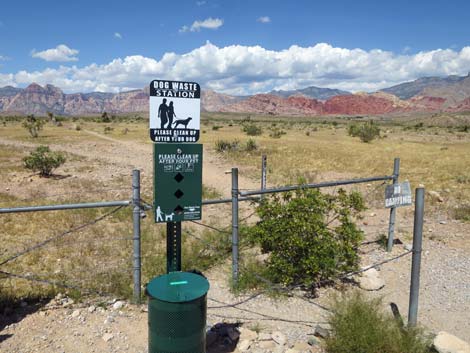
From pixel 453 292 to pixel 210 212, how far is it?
612 centimetres

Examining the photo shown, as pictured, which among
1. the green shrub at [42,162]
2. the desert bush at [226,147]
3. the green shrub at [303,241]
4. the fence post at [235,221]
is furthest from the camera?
the desert bush at [226,147]

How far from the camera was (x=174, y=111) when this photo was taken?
167 inches

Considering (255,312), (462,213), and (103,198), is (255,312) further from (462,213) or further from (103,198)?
(103,198)

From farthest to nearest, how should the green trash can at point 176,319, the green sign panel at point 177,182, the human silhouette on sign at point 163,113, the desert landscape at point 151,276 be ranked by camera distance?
1. the desert landscape at point 151,276
2. the human silhouette on sign at point 163,113
3. the green sign panel at point 177,182
4. the green trash can at point 176,319

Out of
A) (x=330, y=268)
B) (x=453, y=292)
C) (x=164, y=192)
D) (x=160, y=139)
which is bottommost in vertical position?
(x=453, y=292)

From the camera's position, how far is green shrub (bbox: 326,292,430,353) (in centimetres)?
387

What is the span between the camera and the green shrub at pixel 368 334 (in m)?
3.87

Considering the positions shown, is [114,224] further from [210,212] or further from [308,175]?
[308,175]

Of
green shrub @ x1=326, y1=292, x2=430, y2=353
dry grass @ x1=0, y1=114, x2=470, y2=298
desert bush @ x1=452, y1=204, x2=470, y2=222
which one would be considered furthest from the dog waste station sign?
desert bush @ x1=452, y1=204, x2=470, y2=222

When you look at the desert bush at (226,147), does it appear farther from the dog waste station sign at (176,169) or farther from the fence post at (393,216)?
the dog waste station sign at (176,169)

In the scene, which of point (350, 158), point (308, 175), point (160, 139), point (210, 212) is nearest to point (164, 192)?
point (160, 139)

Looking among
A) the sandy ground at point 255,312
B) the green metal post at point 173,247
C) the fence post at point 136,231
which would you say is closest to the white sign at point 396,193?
the sandy ground at point 255,312

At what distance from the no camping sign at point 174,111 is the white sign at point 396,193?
13.2 ft

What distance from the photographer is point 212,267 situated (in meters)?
6.58
